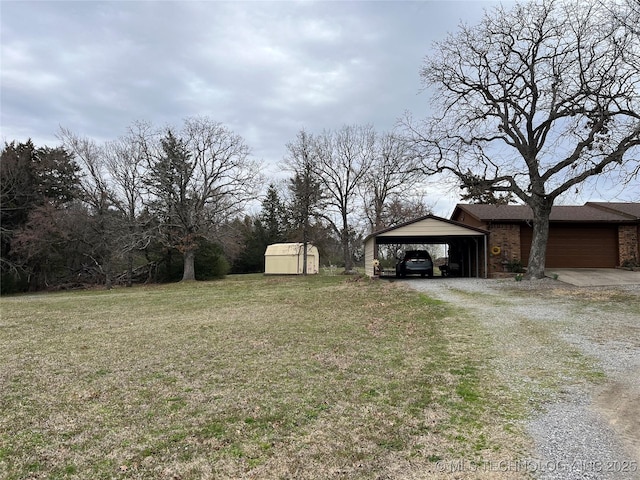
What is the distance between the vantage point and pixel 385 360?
229 inches

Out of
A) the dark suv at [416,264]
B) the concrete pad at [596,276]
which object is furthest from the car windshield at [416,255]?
the concrete pad at [596,276]

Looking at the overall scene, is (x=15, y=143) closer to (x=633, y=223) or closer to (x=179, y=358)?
(x=179, y=358)

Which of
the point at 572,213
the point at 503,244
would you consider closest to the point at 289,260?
the point at 503,244

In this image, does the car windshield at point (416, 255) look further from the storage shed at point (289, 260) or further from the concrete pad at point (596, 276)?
the storage shed at point (289, 260)

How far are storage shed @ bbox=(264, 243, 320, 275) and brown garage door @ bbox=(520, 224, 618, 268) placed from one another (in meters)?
19.3

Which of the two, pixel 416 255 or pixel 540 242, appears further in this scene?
pixel 416 255

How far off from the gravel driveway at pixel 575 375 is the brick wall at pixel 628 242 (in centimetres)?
1087

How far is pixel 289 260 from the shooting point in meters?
36.9

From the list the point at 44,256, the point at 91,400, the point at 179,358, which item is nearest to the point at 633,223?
the point at 179,358

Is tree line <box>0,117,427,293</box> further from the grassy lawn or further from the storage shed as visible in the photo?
the grassy lawn

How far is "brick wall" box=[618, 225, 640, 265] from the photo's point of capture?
66.3 feet

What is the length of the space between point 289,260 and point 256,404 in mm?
32824

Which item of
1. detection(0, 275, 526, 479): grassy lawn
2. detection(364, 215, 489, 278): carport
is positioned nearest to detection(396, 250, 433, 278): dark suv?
detection(364, 215, 489, 278): carport

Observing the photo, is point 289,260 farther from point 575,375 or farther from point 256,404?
point 256,404
